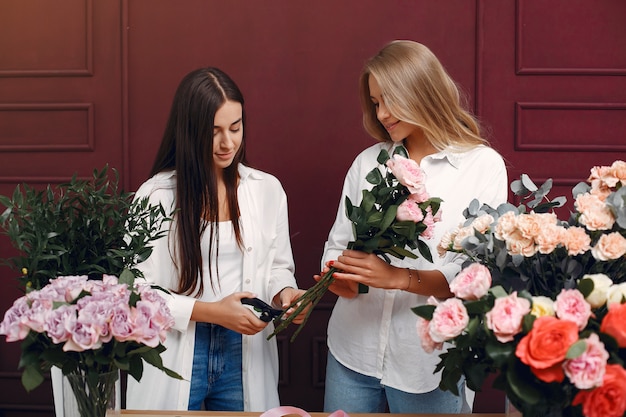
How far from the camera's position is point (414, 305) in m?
2.00

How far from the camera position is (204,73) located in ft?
6.85

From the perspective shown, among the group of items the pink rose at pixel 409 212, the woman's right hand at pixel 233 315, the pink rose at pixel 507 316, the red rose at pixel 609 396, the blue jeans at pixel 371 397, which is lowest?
the blue jeans at pixel 371 397

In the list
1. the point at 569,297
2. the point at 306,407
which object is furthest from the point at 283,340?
the point at 569,297

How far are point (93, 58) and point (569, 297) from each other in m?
2.33

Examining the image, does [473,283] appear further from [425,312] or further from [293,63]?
[293,63]

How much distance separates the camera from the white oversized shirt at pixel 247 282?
2.01 m

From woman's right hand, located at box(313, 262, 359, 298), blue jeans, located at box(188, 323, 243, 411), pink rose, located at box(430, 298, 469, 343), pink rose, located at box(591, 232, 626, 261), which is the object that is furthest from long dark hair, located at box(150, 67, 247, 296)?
pink rose, located at box(591, 232, 626, 261)

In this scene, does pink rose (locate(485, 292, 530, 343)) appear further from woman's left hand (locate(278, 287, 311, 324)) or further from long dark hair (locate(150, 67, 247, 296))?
long dark hair (locate(150, 67, 247, 296))

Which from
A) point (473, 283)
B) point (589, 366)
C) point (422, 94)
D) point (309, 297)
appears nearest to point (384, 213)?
point (309, 297)

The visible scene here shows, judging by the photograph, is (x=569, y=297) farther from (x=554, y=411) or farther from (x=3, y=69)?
(x=3, y=69)

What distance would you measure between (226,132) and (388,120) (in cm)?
48

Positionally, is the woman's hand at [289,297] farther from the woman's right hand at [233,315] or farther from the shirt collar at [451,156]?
the shirt collar at [451,156]

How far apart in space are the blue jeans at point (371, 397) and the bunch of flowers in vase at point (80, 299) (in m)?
0.81

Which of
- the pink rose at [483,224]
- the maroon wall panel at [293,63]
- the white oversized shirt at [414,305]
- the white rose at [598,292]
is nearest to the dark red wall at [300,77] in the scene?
the maroon wall panel at [293,63]
